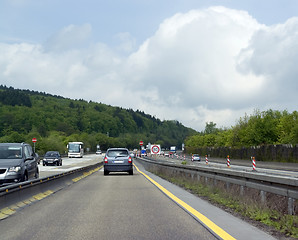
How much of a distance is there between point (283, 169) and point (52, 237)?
36607mm

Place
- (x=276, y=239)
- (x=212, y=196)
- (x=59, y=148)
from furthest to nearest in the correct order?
1. (x=59, y=148)
2. (x=212, y=196)
3. (x=276, y=239)

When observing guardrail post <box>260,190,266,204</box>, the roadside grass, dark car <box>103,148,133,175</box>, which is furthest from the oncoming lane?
dark car <box>103,148,133,175</box>

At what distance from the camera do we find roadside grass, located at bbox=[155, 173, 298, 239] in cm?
753

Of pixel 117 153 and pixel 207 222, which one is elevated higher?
pixel 117 153

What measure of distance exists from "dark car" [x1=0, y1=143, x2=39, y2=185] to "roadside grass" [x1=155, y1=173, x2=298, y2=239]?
5.76 m

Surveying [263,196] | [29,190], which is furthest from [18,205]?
[263,196]

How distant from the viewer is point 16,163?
13906mm

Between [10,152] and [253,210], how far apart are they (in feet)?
29.8

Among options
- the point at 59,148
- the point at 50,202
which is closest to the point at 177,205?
the point at 50,202

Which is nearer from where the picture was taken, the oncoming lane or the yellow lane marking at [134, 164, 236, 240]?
the yellow lane marking at [134, 164, 236, 240]

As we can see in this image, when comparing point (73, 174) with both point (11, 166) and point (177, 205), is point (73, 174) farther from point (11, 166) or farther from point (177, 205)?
point (177, 205)

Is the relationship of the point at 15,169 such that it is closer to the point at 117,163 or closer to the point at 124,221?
the point at 124,221

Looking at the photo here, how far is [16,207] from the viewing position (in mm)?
10430

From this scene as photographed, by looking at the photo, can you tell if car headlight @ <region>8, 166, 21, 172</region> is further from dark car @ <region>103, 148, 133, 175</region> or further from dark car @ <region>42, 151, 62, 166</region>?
dark car @ <region>42, 151, 62, 166</region>
